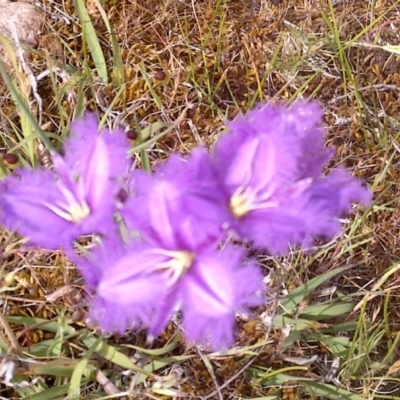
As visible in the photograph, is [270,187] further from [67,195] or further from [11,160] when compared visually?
[11,160]

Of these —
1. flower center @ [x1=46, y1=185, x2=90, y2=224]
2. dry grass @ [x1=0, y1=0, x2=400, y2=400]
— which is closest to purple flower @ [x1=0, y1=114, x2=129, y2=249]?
flower center @ [x1=46, y1=185, x2=90, y2=224]

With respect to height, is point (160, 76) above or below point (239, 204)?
below

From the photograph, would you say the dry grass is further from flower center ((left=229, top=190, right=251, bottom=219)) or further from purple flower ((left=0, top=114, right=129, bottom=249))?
flower center ((left=229, top=190, right=251, bottom=219))

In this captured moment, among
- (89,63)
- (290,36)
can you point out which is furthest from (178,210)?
(290,36)

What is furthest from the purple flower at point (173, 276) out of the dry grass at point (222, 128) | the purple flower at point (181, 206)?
the dry grass at point (222, 128)

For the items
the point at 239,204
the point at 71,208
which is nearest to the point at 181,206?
the point at 239,204
